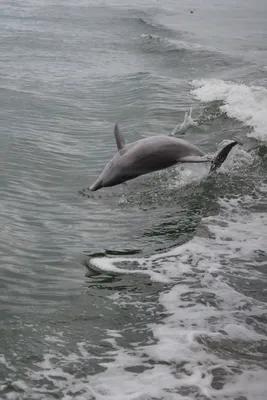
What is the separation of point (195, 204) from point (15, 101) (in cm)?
845

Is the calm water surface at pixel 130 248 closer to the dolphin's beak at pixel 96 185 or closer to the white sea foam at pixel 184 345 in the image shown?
the white sea foam at pixel 184 345

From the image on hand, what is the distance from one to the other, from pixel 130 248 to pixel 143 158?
192cm

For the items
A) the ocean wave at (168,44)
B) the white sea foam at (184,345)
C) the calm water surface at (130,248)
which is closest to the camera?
the white sea foam at (184,345)

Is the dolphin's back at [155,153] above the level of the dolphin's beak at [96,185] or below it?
above

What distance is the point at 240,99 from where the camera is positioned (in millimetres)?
16719

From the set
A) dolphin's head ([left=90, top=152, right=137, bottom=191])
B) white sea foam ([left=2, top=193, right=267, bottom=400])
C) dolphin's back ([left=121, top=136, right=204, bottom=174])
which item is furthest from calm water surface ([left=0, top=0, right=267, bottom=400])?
dolphin's back ([left=121, top=136, right=204, bottom=174])

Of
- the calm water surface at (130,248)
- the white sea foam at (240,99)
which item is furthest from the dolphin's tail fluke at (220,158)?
the white sea foam at (240,99)

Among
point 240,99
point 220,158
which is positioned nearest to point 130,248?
point 220,158

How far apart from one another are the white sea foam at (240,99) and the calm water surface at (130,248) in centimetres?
7

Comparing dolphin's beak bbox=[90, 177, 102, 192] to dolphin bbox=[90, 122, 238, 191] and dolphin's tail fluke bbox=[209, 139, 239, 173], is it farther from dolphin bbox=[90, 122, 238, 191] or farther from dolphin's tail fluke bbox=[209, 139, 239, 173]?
dolphin's tail fluke bbox=[209, 139, 239, 173]

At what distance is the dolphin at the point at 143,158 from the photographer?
9.55 m

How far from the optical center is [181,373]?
574cm

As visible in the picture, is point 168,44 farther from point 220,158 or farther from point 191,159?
point 191,159

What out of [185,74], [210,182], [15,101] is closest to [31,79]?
[15,101]
